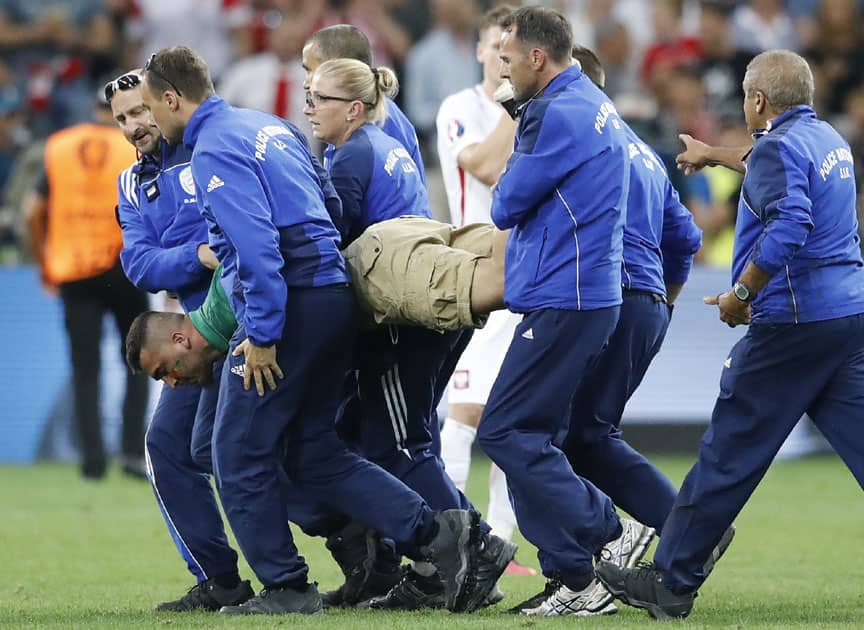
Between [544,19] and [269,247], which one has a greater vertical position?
[544,19]

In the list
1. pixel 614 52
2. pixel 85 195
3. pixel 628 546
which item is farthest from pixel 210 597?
pixel 614 52

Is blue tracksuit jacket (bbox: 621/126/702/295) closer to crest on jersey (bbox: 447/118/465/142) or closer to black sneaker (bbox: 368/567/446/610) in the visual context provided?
black sneaker (bbox: 368/567/446/610)

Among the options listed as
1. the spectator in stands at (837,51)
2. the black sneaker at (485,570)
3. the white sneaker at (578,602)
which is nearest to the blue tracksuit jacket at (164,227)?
the black sneaker at (485,570)

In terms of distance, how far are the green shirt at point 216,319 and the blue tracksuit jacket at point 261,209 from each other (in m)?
0.19

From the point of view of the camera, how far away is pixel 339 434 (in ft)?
23.5

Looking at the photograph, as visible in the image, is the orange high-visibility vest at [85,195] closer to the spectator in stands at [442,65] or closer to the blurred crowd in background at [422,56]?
the blurred crowd in background at [422,56]

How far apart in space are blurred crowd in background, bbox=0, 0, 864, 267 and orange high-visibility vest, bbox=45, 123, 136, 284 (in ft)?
7.25

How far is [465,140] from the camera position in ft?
28.9

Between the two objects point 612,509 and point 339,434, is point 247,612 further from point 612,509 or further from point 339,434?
point 612,509

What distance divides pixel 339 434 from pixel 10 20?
36.1 ft

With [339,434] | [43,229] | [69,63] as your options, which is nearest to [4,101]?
[69,63]

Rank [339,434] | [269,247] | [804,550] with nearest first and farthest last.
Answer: [269,247]
[339,434]
[804,550]

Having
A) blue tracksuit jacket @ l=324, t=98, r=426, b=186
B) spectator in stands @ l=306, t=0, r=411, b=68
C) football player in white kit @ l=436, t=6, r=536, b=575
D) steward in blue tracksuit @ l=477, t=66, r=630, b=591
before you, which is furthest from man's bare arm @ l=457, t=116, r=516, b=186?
spectator in stands @ l=306, t=0, r=411, b=68

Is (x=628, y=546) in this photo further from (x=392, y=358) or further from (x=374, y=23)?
(x=374, y=23)
